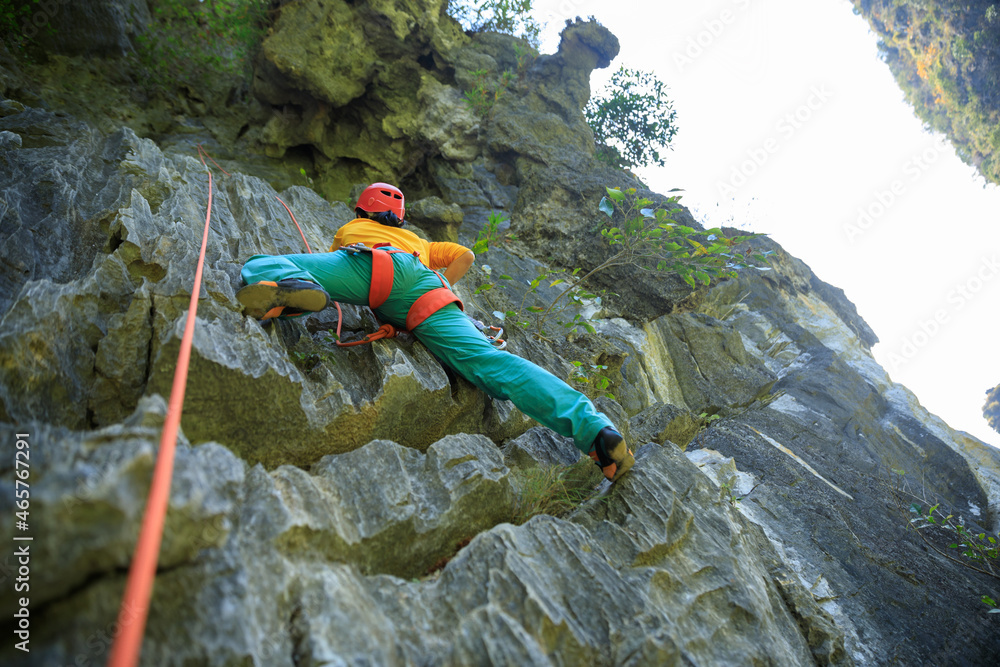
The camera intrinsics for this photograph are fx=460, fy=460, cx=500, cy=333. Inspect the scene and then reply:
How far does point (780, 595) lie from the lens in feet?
11.8

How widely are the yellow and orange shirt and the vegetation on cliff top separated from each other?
19587mm

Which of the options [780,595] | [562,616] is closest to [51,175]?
[562,616]

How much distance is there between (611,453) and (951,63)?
2152 centimetres

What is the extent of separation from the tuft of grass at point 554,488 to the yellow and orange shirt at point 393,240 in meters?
2.30

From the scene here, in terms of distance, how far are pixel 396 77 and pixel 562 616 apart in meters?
10.3

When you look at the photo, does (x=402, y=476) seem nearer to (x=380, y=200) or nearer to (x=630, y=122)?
(x=380, y=200)

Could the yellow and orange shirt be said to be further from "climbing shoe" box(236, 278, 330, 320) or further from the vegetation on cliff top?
the vegetation on cliff top

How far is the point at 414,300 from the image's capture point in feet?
13.2

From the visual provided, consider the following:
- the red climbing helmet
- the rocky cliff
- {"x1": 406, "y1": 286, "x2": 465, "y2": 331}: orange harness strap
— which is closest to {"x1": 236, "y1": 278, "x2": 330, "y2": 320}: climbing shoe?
the rocky cliff

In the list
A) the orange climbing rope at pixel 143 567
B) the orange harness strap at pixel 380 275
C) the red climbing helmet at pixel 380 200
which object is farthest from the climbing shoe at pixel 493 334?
the orange climbing rope at pixel 143 567

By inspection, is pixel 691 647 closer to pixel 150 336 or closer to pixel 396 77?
pixel 150 336

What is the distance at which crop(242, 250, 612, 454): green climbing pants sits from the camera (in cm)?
331

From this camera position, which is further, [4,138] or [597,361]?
[597,361]

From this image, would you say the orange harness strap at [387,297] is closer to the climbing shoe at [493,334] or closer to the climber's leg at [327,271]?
the climber's leg at [327,271]
